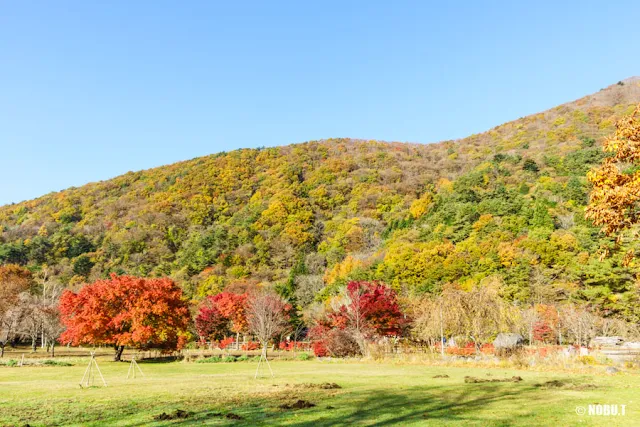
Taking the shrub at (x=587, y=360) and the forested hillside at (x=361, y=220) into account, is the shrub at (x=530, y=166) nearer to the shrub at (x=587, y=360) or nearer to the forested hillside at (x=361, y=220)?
the forested hillside at (x=361, y=220)

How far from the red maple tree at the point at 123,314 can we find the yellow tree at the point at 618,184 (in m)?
35.9

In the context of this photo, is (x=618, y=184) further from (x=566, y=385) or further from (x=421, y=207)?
(x=421, y=207)

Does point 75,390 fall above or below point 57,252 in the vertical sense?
below

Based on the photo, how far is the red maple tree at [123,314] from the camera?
123ft

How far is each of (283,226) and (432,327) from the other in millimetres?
77474

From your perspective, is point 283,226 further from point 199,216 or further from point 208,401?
point 208,401

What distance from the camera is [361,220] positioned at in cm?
11019

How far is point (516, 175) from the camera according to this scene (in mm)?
93438

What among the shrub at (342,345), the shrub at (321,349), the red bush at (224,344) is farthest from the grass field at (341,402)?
the red bush at (224,344)

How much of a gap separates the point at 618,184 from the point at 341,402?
9.50m

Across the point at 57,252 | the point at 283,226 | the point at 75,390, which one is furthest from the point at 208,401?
the point at 57,252

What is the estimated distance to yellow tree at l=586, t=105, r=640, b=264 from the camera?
9.79m

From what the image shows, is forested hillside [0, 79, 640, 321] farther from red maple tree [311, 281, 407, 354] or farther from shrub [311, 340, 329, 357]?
shrub [311, 340, 329, 357]

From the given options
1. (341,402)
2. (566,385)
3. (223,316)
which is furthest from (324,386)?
(223,316)
